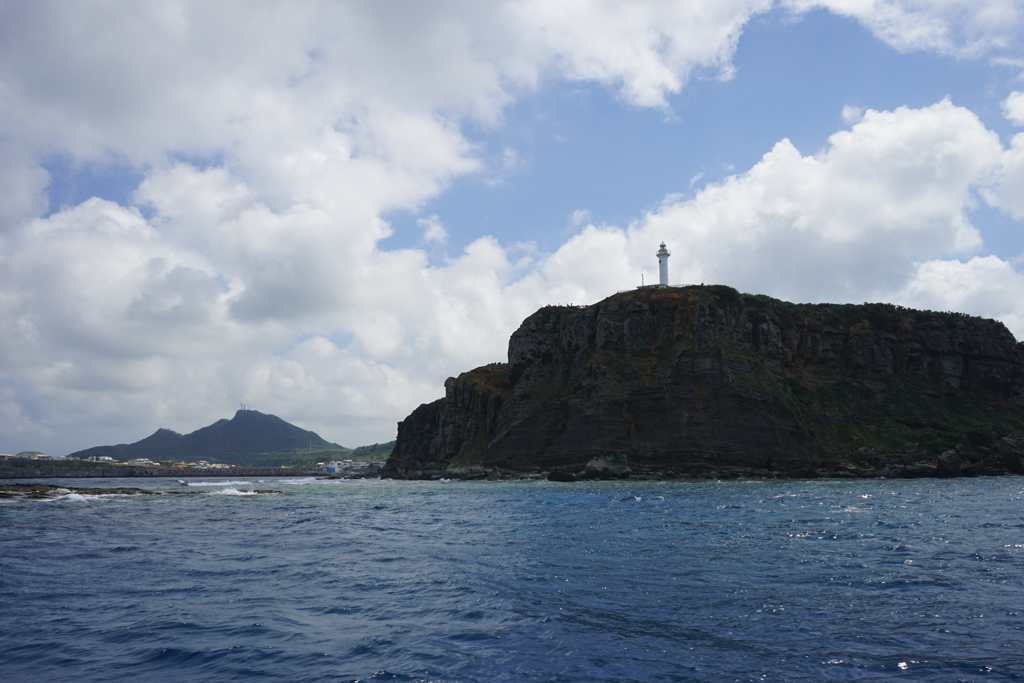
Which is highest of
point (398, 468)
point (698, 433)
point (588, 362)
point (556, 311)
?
point (556, 311)

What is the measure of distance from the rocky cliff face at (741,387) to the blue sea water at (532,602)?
52152 millimetres

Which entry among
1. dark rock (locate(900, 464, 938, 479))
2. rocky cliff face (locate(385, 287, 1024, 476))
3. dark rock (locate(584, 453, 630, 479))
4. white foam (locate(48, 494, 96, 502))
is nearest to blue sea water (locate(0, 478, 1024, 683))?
white foam (locate(48, 494, 96, 502))

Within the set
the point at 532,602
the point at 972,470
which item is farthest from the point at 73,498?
the point at 972,470

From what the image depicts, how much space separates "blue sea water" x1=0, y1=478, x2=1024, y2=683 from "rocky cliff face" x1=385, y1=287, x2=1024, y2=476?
2053 inches

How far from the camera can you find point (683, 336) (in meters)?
90.9

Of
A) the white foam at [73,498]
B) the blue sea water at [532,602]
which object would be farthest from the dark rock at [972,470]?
the white foam at [73,498]

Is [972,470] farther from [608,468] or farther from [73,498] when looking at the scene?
[73,498]

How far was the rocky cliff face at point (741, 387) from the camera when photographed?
8025 cm

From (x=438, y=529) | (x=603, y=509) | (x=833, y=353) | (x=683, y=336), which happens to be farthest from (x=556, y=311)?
(x=438, y=529)

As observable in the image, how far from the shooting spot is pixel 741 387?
81375 millimetres

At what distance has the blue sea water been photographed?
10125mm

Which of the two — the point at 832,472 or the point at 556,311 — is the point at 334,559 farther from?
the point at 556,311

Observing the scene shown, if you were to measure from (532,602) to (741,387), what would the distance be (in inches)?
2906

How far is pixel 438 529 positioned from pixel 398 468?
90995mm
